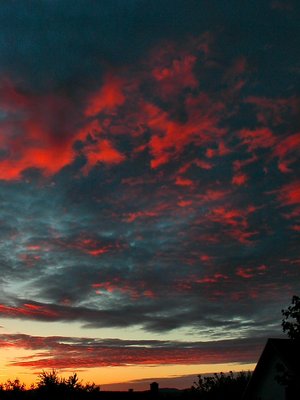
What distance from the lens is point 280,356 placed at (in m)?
34.0

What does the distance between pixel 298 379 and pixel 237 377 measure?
37.1 metres

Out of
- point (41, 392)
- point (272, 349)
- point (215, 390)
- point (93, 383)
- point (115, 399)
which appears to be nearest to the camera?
point (272, 349)

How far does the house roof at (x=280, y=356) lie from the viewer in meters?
33.1

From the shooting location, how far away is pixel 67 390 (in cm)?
4556

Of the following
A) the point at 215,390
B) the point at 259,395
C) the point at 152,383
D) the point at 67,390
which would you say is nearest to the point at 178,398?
the point at 152,383

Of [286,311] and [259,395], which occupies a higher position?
[286,311]

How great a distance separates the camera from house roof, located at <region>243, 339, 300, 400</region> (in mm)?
33125

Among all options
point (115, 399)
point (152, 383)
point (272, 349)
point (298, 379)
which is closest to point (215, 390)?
point (152, 383)

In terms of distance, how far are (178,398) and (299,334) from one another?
3278 centimetres

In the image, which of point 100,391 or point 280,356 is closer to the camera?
point 280,356

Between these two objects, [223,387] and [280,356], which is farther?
[223,387]

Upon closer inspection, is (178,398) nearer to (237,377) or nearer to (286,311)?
(237,377)

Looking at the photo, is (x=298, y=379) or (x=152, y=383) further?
(x=152, y=383)

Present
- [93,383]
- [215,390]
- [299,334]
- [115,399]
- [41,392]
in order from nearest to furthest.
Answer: [299,334] → [41,392] → [115,399] → [93,383] → [215,390]
